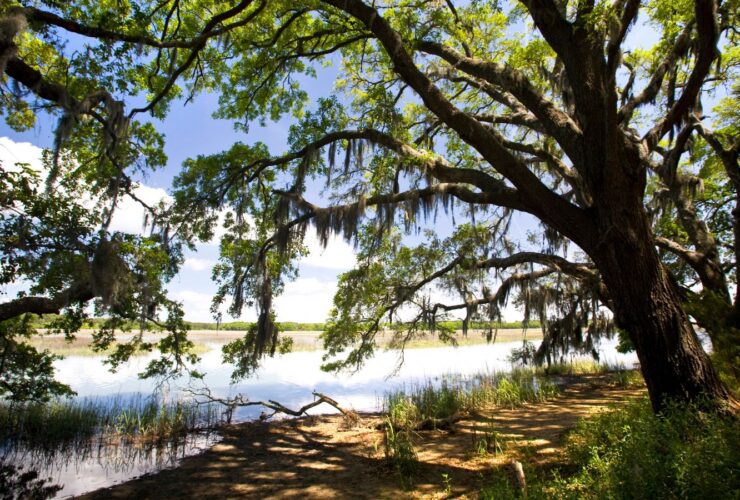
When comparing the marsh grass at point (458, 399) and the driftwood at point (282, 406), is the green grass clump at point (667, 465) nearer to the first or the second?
the marsh grass at point (458, 399)

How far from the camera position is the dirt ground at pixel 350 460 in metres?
5.31

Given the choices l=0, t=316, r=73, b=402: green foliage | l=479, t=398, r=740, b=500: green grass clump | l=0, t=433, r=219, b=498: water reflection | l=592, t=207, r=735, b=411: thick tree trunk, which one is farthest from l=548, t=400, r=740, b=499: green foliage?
l=0, t=316, r=73, b=402: green foliage

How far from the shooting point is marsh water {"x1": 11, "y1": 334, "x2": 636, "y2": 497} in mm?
6959

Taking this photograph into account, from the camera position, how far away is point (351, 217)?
6.38 meters

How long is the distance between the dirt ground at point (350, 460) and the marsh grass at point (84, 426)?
1230mm

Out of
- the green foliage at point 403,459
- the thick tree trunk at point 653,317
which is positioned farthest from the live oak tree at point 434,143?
the green foliage at point 403,459

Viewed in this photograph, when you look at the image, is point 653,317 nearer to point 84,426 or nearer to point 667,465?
point 667,465

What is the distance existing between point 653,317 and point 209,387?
52.1 feet

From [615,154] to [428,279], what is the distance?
19.6 ft

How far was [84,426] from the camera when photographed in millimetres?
8781

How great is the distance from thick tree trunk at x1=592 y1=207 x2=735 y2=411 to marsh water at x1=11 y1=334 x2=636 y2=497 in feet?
23.2

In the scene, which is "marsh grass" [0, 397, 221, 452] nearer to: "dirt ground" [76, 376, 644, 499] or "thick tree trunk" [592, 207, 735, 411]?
"dirt ground" [76, 376, 644, 499]

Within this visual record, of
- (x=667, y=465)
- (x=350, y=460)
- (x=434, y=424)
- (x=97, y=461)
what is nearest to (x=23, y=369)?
(x=97, y=461)

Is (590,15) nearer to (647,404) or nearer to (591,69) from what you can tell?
(591,69)
